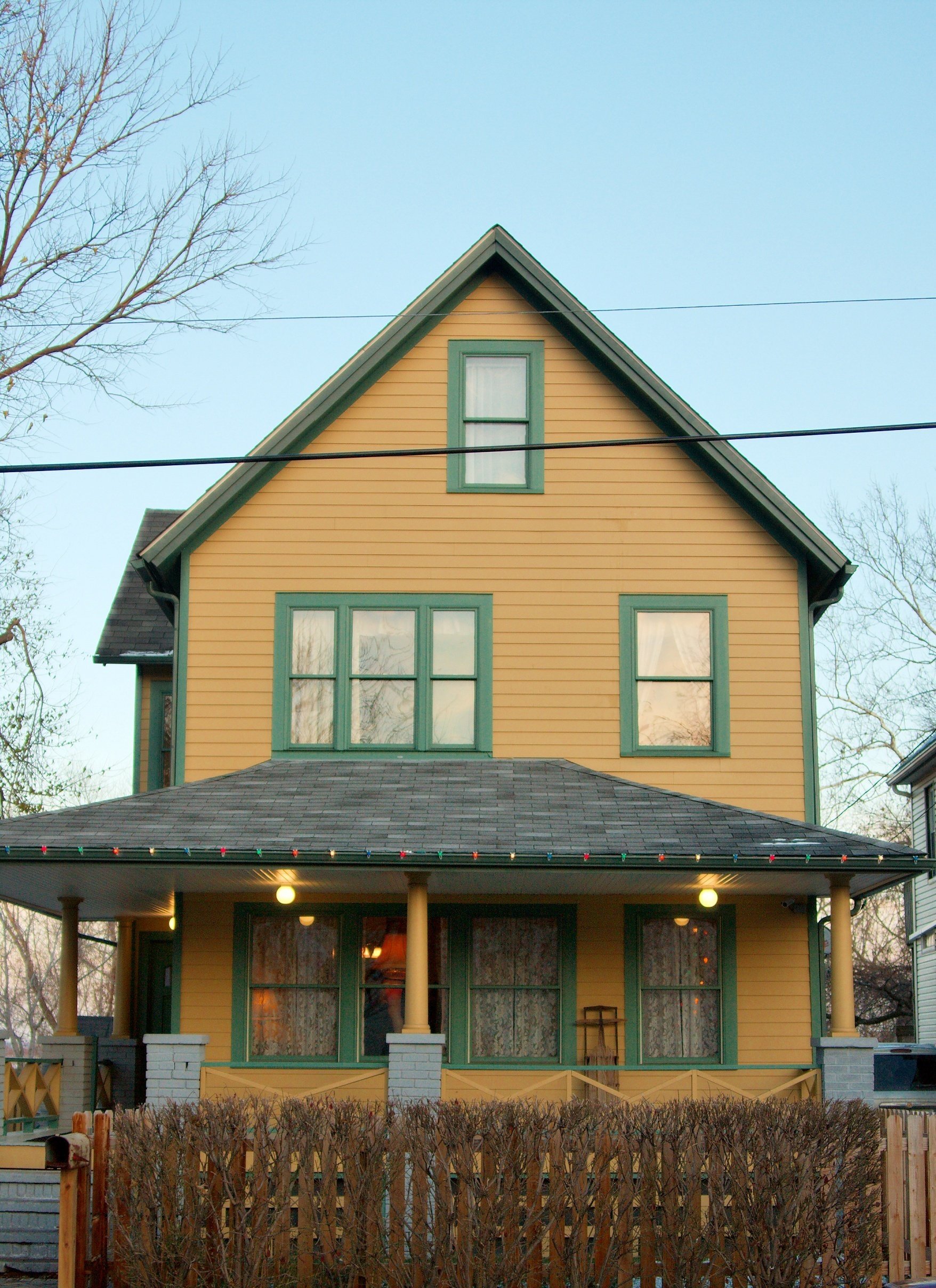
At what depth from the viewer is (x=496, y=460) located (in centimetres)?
1552

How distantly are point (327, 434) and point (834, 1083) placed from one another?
8191 mm

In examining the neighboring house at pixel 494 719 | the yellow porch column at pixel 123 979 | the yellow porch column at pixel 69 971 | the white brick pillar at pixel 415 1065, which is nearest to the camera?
the white brick pillar at pixel 415 1065

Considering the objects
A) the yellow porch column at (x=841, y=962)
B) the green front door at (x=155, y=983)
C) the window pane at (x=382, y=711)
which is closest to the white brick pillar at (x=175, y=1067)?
the window pane at (x=382, y=711)

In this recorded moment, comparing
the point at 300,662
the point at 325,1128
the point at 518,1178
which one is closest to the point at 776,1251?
the point at 518,1178

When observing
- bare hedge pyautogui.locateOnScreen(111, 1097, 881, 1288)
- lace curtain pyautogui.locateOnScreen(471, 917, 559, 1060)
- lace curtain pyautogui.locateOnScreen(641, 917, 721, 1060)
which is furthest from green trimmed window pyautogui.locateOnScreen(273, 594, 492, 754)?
bare hedge pyautogui.locateOnScreen(111, 1097, 881, 1288)

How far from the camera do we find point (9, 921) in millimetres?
48188

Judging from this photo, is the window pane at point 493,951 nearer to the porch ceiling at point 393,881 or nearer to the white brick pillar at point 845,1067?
the porch ceiling at point 393,881

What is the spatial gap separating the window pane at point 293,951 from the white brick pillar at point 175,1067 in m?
1.55

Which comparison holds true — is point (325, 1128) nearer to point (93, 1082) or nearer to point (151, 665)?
point (93, 1082)

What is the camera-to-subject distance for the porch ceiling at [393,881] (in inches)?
496

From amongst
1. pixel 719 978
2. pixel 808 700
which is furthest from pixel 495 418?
pixel 719 978

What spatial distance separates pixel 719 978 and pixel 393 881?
135 inches

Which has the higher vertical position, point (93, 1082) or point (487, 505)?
point (487, 505)

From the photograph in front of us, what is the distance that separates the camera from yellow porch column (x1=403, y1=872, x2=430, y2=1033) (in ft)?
41.3
